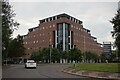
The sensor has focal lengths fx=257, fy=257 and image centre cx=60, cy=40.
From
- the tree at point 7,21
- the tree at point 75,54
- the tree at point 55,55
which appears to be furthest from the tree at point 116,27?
the tree at point 75,54

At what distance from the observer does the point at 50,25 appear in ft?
440

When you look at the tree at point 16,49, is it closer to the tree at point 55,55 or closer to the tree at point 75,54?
the tree at point 55,55

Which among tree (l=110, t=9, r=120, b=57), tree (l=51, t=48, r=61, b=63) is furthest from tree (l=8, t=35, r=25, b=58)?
tree (l=110, t=9, r=120, b=57)

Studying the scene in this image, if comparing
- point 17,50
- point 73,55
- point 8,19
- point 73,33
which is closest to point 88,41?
point 73,33

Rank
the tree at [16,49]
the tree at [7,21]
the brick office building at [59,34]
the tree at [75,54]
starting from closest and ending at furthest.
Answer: the tree at [7,21]
the tree at [16,49]
the tree at [75,54]
the brick office building at [59,34]

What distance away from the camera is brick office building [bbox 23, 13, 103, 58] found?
128 m

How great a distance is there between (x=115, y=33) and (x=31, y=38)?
123636 mm

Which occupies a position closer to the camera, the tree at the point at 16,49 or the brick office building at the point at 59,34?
the tree at the point at 16,49

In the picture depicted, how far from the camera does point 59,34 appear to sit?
127062 mm

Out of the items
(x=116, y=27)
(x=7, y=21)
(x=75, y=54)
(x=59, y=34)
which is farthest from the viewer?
(x=59, y=34)

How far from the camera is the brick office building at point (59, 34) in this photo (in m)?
128

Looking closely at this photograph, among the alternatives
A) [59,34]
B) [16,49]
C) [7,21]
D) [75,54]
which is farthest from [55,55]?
[7,21]

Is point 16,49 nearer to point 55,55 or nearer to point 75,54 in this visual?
point 55,55

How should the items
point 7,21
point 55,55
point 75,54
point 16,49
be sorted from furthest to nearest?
point 75,54, point 55,55, point 16,49, point 7,21
